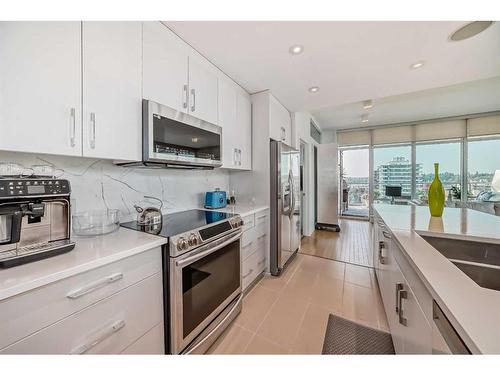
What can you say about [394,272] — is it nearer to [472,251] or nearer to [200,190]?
[472,251]

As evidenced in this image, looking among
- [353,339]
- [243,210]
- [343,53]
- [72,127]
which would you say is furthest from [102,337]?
[343,53]

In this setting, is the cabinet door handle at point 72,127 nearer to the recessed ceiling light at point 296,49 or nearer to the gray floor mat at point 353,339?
the recessed ceiling light at point 296,49

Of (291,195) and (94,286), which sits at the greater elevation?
(291,195)

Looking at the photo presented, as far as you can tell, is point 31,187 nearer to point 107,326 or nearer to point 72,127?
point 72,127

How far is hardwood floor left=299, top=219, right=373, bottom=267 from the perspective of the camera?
3104 millimetres

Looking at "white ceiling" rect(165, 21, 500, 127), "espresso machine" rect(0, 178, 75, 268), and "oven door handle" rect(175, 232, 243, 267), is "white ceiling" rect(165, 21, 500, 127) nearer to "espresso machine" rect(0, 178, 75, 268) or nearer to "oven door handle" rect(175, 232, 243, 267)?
"espresso machine" rect(0, 178, 75, 268)

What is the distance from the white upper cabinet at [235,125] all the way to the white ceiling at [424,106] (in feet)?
8.56

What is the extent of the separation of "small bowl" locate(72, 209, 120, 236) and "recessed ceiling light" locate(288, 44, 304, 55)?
6.27ft

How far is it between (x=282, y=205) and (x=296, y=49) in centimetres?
164

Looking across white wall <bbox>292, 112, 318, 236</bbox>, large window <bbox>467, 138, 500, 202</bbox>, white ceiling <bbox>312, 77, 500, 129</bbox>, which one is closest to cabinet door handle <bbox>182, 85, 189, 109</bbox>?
white wall <bbox>292, 112, 318, 236</bbox>

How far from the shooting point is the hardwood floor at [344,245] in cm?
310

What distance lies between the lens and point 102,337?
2.92 ft

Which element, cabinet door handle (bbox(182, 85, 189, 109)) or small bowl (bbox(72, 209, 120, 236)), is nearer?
small bowl (bbox(72, 209, 120, 236))
